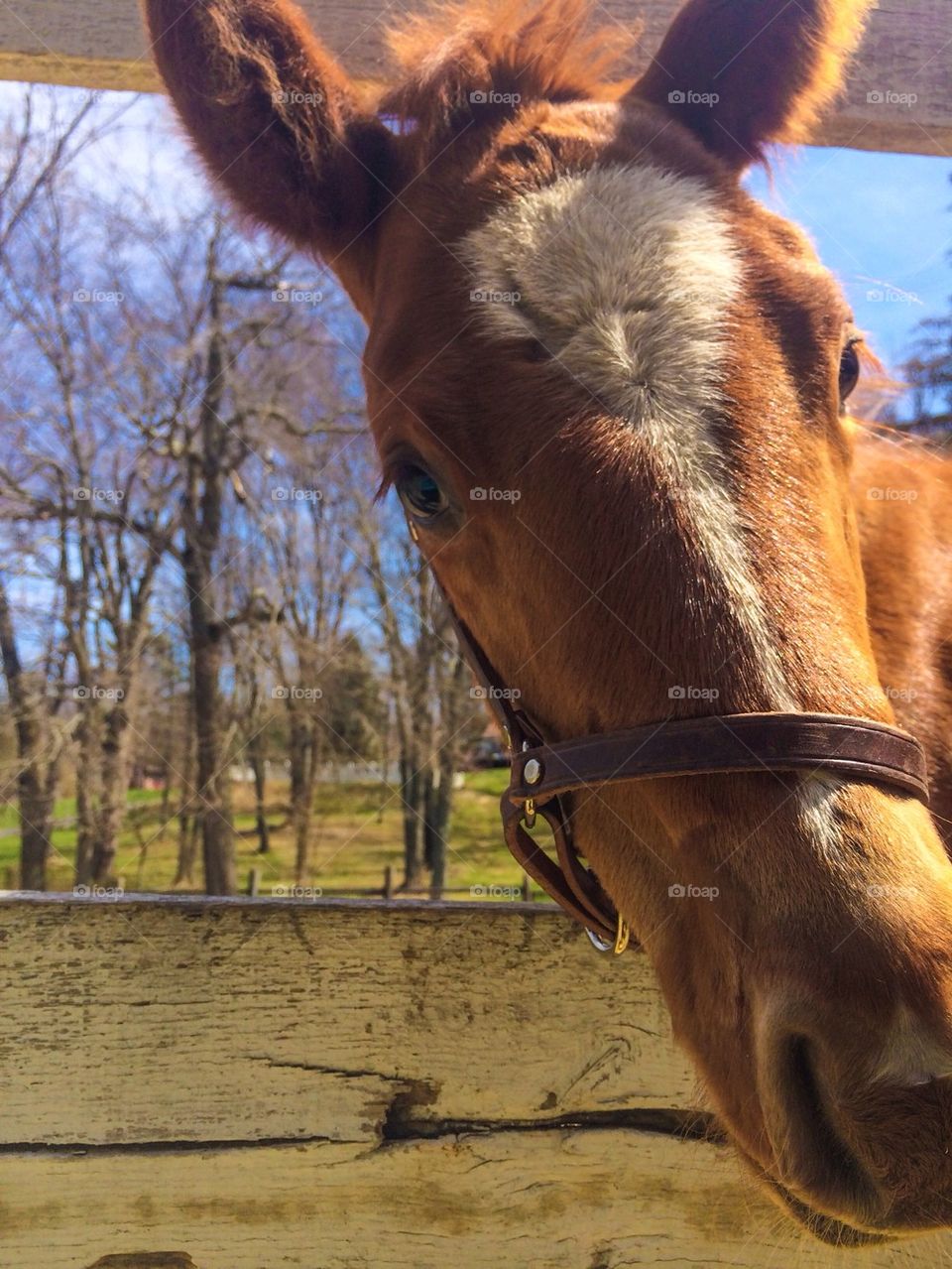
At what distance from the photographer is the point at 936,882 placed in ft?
3.63

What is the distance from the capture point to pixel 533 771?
1.52 m

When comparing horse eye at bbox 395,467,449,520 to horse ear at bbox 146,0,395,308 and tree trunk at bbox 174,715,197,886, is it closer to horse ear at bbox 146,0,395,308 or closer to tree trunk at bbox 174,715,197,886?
horse ear at bbox 146,0,395,308

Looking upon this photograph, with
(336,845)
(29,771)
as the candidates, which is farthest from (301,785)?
(29,771)

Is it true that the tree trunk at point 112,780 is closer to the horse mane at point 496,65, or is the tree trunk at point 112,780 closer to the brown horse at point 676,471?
the horse mane at point 496,65

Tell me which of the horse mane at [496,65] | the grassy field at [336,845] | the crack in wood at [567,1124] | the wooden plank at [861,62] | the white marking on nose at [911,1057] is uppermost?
the wooden plank at [861,62]

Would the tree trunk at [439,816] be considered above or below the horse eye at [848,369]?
below

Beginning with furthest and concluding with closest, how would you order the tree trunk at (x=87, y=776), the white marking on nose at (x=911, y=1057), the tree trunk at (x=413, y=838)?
the tree trunk at (x=413, y=838) < the tree trunk at (x=87, y=776) < the white marking on nose at (x=911, y=1057)

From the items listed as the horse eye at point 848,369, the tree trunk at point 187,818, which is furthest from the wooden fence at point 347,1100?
the tree trunk at point 187,818

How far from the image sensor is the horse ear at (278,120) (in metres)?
1.79

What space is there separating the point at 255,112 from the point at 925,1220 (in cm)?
218

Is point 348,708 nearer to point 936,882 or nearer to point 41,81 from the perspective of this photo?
point 41,81

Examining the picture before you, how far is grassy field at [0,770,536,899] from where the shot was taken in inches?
653

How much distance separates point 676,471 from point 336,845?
17.4 meters

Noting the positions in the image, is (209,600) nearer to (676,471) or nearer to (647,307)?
(647,307)
